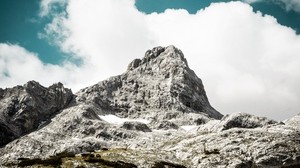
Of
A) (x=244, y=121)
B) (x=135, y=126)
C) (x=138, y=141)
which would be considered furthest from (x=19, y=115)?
(x=244, y=121)

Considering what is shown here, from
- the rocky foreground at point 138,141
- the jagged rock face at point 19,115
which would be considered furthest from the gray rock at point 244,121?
the jagged rock face at point 19,115

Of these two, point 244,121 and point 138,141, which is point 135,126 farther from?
point 244,121

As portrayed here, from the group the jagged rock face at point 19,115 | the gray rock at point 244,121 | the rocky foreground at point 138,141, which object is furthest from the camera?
the jagged rock face at point 19,115

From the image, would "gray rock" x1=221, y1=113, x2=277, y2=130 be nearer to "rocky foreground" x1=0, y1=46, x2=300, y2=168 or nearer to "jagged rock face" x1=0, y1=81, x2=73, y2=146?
"rocky foreground" x1=0, y1=46, x2=300, y2=168

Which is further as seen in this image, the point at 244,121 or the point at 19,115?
the point at 19,115

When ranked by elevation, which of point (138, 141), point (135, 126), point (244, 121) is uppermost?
point (135, 126)

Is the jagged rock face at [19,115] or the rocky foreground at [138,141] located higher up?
the jagged rock face at [19,115]

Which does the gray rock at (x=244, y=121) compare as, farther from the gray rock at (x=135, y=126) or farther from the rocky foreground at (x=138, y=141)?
the gray rock at (x=135, y=126)

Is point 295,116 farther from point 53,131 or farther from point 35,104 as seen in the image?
point 35,104

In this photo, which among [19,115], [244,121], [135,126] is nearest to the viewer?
[244,121]

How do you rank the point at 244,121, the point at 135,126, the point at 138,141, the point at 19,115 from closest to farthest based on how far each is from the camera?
the point at 138,141
the point at 244,121
the point at 135,126
the point at 19,115

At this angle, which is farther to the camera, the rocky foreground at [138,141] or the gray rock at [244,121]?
the gray rock at [244,121]

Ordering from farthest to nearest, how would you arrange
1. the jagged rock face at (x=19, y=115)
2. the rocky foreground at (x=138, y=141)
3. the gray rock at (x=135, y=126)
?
the jagged rock face at (x=19, y=115), the gray rock at (x=135, y=126), the rocky foreground at (x=138, y=141)

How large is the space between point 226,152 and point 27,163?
52633mm
